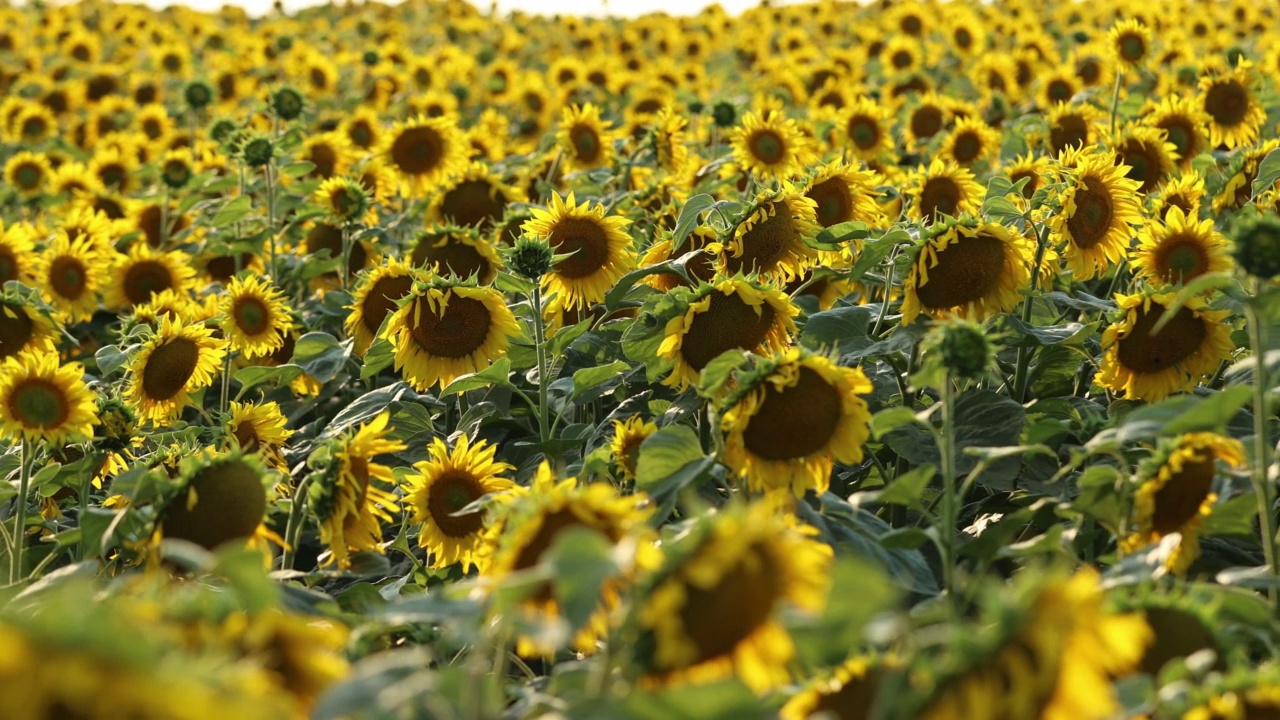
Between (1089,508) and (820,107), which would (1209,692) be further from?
(820,107)

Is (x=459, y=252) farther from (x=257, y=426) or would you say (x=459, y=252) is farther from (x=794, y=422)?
(x=794, y=422)

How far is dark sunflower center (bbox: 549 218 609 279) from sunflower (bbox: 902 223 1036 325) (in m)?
1.15

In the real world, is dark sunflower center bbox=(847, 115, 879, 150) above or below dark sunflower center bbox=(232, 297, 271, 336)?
above

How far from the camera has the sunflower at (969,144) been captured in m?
5.75

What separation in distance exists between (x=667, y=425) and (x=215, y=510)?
3.55ft

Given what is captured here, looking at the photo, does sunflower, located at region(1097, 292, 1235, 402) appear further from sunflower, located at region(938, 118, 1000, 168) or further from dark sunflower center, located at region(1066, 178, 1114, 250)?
sunflower, located at region(938, 118, 1000, 168)

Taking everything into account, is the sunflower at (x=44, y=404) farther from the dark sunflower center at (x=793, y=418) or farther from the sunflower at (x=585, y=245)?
the dark sunflower center at (x=793, y=418)

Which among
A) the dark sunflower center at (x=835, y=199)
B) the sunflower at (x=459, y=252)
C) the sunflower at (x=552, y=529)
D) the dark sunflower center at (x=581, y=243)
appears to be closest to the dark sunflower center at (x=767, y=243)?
the dark sunflower center at (x=835, y=199)

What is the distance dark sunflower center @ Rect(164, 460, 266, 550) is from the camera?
246cm

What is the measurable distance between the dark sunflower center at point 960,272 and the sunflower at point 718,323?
0.31m

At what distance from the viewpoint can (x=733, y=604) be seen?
1.54m

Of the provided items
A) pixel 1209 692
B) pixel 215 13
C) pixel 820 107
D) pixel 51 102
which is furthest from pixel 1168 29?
pixel 215 13

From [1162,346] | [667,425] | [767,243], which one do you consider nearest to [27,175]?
[767,243]

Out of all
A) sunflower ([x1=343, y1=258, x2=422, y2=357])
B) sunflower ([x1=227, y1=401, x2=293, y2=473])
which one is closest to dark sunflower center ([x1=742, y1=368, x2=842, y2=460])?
sunflower ([x1=227, y1=401, x2=293, y2=473])
